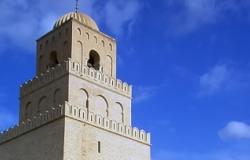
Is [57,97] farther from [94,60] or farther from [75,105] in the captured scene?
[94,60]

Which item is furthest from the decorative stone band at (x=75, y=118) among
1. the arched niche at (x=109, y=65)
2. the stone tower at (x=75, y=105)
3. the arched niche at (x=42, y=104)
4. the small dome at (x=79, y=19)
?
the small dome at (x=79, y=19)

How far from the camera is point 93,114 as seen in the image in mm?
27625

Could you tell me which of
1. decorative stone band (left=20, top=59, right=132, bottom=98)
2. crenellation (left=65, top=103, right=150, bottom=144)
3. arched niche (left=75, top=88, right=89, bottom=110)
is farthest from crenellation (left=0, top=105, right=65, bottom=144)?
decorative stone band (left=20, top=59, right=132, bottom=98)

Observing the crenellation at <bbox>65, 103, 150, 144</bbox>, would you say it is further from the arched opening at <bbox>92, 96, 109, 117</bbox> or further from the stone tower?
the arched opening at <bbox>92, 96, 109, 117</bbox>

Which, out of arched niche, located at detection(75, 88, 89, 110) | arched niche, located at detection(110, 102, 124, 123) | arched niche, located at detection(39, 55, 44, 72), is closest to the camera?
arched niche, located at detection(75, 88, 89, 110)

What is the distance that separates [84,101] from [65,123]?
2363mm

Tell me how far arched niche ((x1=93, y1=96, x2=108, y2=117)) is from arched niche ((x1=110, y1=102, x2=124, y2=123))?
37 cm

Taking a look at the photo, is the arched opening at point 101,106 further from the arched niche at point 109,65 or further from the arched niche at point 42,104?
the arched niche at point 42,104

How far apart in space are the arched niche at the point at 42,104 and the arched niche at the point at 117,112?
3311 millimetres

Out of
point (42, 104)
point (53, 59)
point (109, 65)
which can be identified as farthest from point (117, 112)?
point (53, 59)

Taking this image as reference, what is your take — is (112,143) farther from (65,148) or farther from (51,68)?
(51,68)

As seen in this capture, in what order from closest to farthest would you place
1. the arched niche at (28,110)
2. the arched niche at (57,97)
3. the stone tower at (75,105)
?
the stone tower at (75,105) < the arched niche at (57,97) < the arched niche at (28,110)

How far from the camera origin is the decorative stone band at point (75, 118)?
2666 centimetres

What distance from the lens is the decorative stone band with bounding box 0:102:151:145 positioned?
1049 inches
